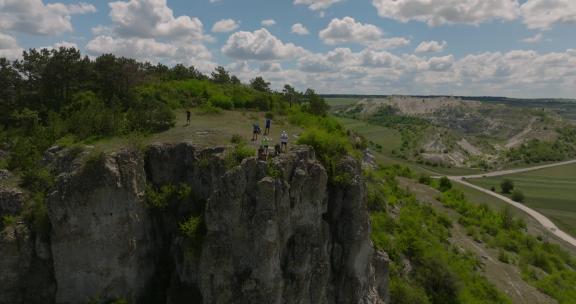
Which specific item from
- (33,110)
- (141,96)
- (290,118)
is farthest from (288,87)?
(33,110)

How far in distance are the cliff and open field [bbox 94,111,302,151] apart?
4.52ft

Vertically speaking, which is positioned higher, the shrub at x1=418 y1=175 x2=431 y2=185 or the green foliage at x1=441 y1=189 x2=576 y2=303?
the shrub at x1=418 y1=175 x2=431 y2=185

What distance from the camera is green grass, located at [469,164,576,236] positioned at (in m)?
91.3

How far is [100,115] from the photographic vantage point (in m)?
27.6

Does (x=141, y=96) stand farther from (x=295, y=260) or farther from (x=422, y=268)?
(x=422, y=268)

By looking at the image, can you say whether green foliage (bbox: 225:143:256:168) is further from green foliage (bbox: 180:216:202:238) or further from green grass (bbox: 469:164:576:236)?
green grass (bbox: 469:164:576:236)

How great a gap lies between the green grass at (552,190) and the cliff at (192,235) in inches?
3041

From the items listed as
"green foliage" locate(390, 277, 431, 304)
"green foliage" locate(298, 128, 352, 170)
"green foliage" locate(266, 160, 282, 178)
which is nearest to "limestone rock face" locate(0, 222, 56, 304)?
"green foliage" locate(266, 160, 282, 178)

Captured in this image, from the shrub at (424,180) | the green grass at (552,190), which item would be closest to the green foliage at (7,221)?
the shrub at (424,180)

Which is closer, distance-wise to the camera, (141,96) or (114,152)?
(114,152)

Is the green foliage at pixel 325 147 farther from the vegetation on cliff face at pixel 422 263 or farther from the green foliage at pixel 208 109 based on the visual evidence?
the green foliage at pixel 208 109

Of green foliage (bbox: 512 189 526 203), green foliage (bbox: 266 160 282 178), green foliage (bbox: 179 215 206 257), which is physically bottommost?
green foliage (bbox: 512 189 526 203)

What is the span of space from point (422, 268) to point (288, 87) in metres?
A: 20.8

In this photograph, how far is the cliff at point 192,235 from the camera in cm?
2023
